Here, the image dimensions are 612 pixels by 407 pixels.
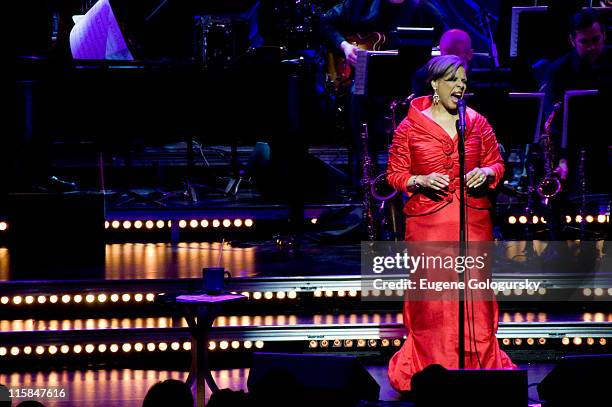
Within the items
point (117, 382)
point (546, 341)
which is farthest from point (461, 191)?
point (117, 382)

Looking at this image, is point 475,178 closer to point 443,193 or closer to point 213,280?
point 443,193

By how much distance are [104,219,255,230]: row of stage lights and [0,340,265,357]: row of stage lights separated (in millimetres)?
2493

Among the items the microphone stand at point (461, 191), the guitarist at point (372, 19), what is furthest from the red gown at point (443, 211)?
the guitarist at point (372, 19)

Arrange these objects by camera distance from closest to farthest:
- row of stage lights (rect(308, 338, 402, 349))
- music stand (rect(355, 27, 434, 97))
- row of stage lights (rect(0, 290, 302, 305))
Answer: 1. row of stage lights (rect(308, 338, 402, 349))
2. row of stage lights (rect(0, 290, 302, 305))
3. music stand (rect(355, 27, 434, 97))

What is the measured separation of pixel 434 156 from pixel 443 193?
225 mm

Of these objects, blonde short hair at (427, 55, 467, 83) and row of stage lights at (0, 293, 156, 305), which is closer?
blonde short hair at (427, 55, 467, 83)

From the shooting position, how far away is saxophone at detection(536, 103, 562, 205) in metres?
8.45

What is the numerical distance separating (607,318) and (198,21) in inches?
241

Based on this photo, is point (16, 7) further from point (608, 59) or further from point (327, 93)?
point (608, 59)

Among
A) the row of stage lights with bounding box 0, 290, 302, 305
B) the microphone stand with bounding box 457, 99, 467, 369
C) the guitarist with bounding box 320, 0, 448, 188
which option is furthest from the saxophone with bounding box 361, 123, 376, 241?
the microphone stand with bounding box 457, 99, 467, 369

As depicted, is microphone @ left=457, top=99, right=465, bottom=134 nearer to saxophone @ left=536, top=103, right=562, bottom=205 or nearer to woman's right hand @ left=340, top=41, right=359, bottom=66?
saxophone @ left=536, top=103, right=562, bottom=205

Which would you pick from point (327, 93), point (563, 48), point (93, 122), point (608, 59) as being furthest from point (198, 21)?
point (608, 59)

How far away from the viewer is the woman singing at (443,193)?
5.83 metres

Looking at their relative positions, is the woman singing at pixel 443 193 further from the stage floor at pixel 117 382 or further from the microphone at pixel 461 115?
the stage floor at pixel 117 382
